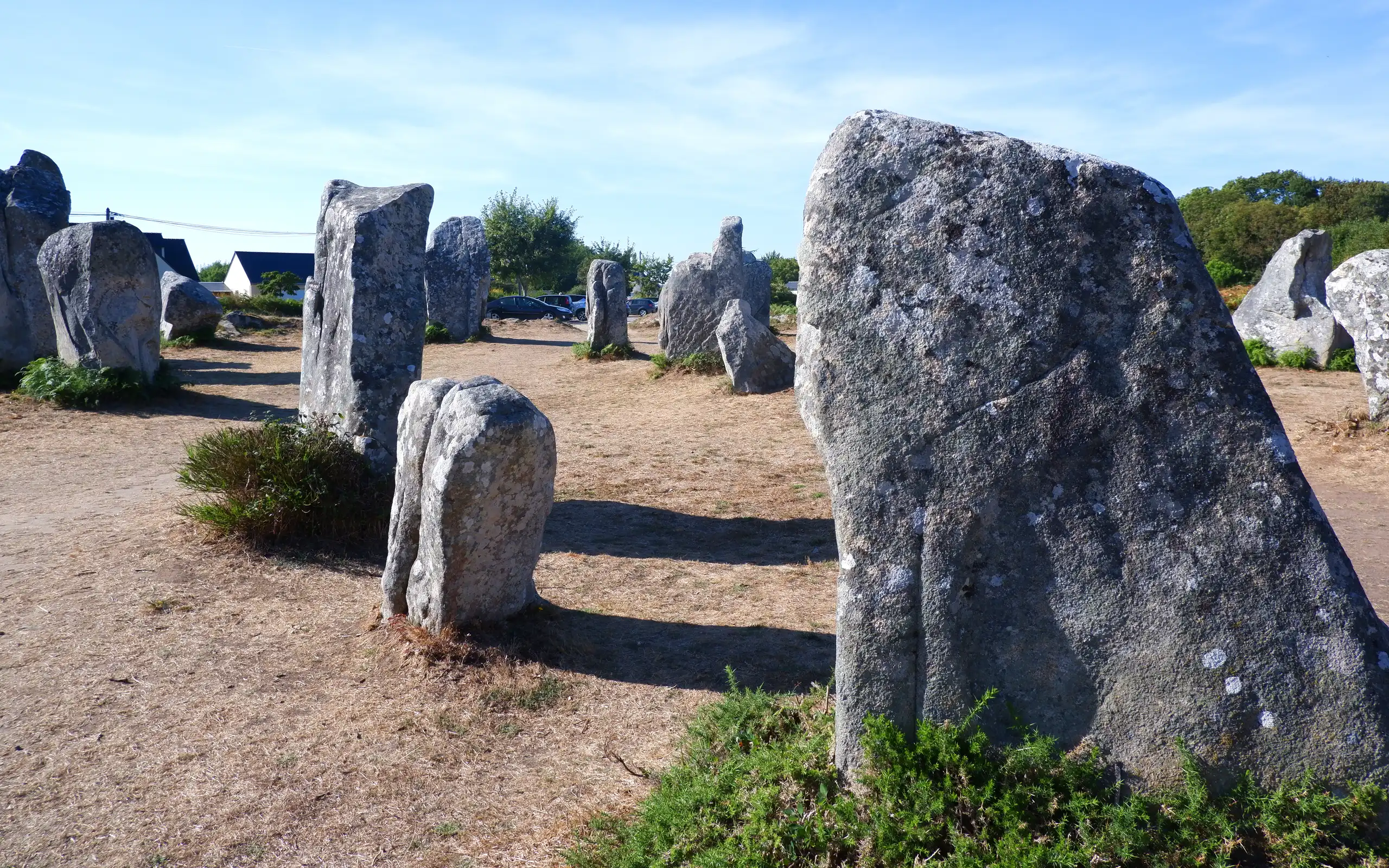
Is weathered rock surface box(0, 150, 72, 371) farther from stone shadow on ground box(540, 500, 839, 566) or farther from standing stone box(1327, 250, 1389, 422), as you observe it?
standing stone box(1327, 250, 1389, 422)

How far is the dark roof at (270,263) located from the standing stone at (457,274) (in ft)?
122

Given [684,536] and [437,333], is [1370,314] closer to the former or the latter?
[684,536]

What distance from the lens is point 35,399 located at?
11.8m

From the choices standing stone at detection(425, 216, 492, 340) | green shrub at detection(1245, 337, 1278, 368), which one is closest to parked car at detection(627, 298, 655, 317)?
standing stone at detection(425, 216, 492, 340)

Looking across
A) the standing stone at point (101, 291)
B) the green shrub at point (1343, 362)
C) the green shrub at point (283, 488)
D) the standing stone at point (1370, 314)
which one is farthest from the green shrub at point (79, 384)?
the green shrub at point (1343, 362)

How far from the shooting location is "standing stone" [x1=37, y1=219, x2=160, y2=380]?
11.5 metres

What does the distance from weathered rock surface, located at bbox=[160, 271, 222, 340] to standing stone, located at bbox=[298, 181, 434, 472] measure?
13188 millimetres

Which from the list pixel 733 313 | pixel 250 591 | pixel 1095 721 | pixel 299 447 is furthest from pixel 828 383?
pixel 733 313

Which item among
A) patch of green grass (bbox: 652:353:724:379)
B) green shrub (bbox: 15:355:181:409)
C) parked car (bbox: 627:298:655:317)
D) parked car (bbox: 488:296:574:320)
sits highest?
→ parked car (bbox: 627:298:655:317)

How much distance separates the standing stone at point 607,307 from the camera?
59.4ft

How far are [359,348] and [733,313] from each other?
22.1 feet

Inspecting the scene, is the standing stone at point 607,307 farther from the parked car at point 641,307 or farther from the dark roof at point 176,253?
the dark roof at point 176,253

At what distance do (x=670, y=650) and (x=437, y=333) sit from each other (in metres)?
17.1

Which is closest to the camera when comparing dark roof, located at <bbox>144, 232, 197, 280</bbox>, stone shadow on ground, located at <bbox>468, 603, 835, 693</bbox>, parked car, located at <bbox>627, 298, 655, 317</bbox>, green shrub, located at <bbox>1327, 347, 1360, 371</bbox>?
stone shadow on ground, located at <bbox>468, 603, 835, 693</bbox>
